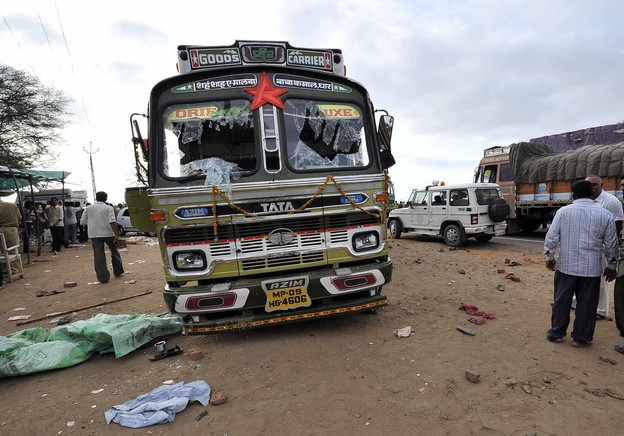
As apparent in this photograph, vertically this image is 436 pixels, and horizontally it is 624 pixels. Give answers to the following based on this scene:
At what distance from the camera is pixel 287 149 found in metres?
3.77

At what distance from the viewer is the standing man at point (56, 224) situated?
465 inches

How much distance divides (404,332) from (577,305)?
1.73m

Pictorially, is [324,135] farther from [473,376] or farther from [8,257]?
[8,257]

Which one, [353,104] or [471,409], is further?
[353,104]

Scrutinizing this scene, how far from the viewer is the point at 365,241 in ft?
12.6

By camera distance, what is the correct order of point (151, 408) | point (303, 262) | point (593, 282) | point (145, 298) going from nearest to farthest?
1. point (151, 408)
2. point (593, 282)
3. point (303, 262)
4. point (145, 298)

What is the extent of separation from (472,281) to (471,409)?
4.19 metres

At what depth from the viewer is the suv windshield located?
1029 cm

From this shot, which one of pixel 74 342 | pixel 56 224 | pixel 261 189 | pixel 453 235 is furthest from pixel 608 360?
pixel 56 224

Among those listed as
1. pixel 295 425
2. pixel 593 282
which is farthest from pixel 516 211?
pixel 295 425

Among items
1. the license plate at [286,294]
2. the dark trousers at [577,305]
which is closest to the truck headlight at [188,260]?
the license plate at [286,294]

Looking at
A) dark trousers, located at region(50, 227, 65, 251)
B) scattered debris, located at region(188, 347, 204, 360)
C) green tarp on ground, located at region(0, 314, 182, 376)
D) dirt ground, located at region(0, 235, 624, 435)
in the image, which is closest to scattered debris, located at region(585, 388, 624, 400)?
dirt ground, located at region(0, 235, 624, 435)

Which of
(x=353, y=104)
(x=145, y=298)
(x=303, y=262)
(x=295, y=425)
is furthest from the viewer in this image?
(x=145, y=298)

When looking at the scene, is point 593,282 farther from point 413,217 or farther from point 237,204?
point 413,217
